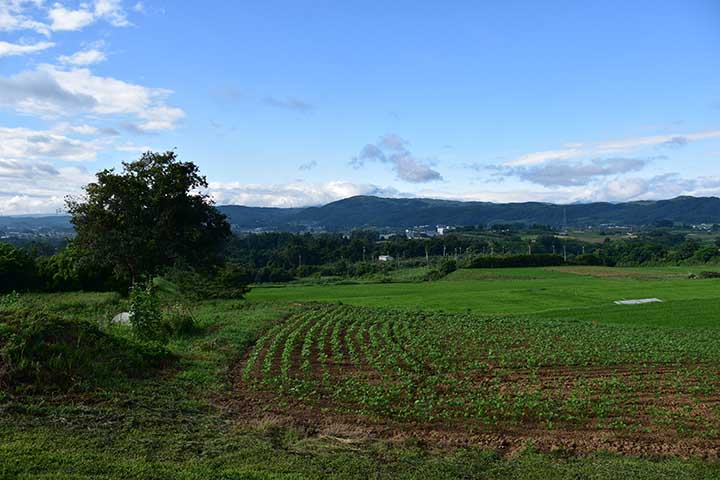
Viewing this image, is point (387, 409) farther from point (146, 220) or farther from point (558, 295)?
point (558, 295)

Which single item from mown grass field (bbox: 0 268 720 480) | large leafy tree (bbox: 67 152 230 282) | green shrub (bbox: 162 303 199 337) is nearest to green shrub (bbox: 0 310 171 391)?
mown grass field (bbox: 0 268 720 480)

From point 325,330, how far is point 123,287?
1932 cm

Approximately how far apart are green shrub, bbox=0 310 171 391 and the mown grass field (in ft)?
1.46

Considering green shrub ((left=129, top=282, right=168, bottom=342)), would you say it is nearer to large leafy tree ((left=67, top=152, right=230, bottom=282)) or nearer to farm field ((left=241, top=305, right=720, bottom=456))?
farm field ((left=241, top=305, right=720, bottom=456))

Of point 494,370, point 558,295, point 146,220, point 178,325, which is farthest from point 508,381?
point 558,295

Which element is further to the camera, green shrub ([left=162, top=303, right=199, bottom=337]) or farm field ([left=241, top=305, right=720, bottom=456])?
green shrub ([left=162, top=303, right=199, bottom=337])

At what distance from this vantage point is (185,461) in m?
8.02

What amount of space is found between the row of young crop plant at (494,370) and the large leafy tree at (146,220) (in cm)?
1378

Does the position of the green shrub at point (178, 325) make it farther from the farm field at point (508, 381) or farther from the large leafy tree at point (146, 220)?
the large leafy tree at point (146, 220)

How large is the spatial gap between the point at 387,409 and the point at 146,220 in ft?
92.1

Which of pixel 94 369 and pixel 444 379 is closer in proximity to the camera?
pixel 94 369

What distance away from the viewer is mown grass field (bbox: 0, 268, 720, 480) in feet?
27.5

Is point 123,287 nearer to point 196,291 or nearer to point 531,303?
point 196,291

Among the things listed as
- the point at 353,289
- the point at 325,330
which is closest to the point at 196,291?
the point at 325,330
